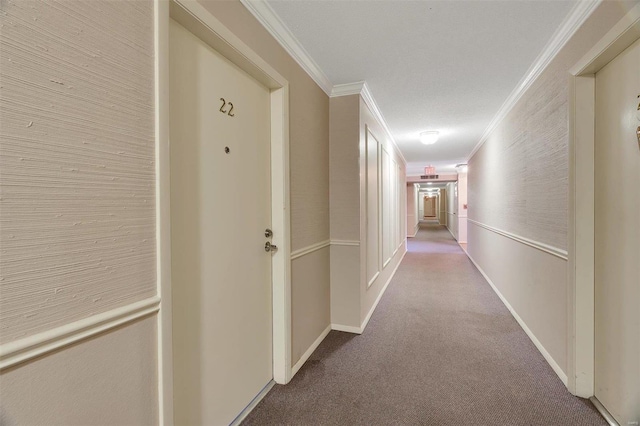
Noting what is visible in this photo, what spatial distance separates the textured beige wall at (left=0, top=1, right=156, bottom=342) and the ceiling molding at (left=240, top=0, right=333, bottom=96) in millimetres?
750

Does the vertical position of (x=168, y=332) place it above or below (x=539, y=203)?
below

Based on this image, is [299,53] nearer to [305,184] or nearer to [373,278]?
[305,184]

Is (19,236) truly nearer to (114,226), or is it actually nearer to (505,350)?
(114,226)

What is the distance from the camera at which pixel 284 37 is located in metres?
1.88

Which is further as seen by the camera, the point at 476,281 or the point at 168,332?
the point at 476,281

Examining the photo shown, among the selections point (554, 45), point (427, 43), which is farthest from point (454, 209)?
point (427, 43)

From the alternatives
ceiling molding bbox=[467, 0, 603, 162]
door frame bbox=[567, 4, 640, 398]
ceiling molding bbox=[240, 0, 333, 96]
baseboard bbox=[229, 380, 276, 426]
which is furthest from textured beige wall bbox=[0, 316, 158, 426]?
ceiling molding bbox=[467, 0, 603, 162]

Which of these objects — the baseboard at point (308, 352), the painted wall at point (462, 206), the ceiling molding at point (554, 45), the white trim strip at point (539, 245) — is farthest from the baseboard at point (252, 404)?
the painted wall at point (462, 206)

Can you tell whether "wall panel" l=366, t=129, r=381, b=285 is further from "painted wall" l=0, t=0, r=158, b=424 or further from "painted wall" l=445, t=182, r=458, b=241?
"painted wall" l=445, t=182, r=458, b=241

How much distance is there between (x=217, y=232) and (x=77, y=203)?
669 mm

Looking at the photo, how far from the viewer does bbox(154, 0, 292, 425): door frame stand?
1041 mm

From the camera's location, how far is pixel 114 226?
35.7 inches

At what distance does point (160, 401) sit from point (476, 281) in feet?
15.0

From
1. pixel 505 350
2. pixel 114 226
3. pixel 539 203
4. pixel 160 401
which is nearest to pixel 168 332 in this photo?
pixel 160 401
